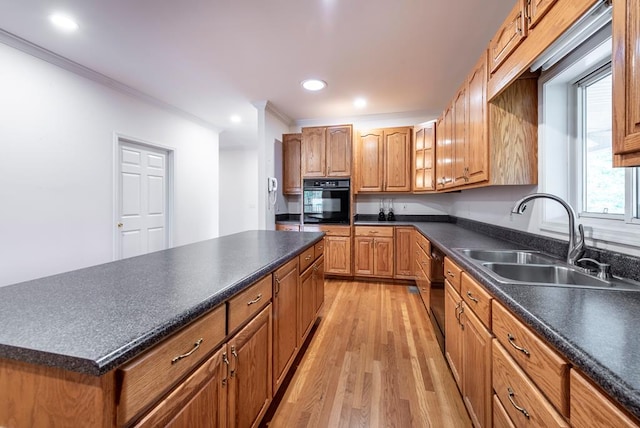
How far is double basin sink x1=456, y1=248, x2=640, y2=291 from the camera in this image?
3.65ft

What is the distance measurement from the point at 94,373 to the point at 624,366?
3.52 feet

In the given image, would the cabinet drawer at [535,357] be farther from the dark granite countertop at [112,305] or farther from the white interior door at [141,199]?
the white interior door at [141,199]

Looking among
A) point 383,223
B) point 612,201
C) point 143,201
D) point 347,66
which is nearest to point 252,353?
point 612,201

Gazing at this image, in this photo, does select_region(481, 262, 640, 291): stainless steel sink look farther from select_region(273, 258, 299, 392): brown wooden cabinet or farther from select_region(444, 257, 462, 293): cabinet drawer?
select_region(273, 258, 299, 392): brown wooden cabinet

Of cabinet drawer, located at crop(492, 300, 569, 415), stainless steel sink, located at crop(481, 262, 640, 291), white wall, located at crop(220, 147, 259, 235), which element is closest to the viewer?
cabinet drawer, located at crop(492, 300, 569, 415)

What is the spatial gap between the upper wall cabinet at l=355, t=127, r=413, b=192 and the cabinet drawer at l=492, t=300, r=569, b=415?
3112 mm

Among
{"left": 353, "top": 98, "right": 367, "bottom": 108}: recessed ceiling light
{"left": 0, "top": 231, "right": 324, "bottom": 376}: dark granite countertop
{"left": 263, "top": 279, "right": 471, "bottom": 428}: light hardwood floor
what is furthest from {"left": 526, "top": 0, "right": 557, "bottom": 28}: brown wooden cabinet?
{"left": 353, "top": 98, "right": 367, "bottom": 108}: recessed ceiling light

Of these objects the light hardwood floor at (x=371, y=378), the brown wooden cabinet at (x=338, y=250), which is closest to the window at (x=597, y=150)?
the light hardwood floor at (x=371, y=378)

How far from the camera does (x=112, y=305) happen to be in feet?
2.78

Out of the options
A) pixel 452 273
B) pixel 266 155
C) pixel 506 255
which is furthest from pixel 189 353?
pixel 266 155

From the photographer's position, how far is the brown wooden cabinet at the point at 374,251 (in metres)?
3.80

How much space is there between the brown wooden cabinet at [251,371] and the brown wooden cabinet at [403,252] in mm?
2703

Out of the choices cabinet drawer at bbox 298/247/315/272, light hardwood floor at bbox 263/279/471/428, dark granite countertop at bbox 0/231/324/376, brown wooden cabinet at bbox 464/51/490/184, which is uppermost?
brown wooden cabinet at bbox 464/51/490/184

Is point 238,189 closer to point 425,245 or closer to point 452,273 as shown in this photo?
point 425,245
